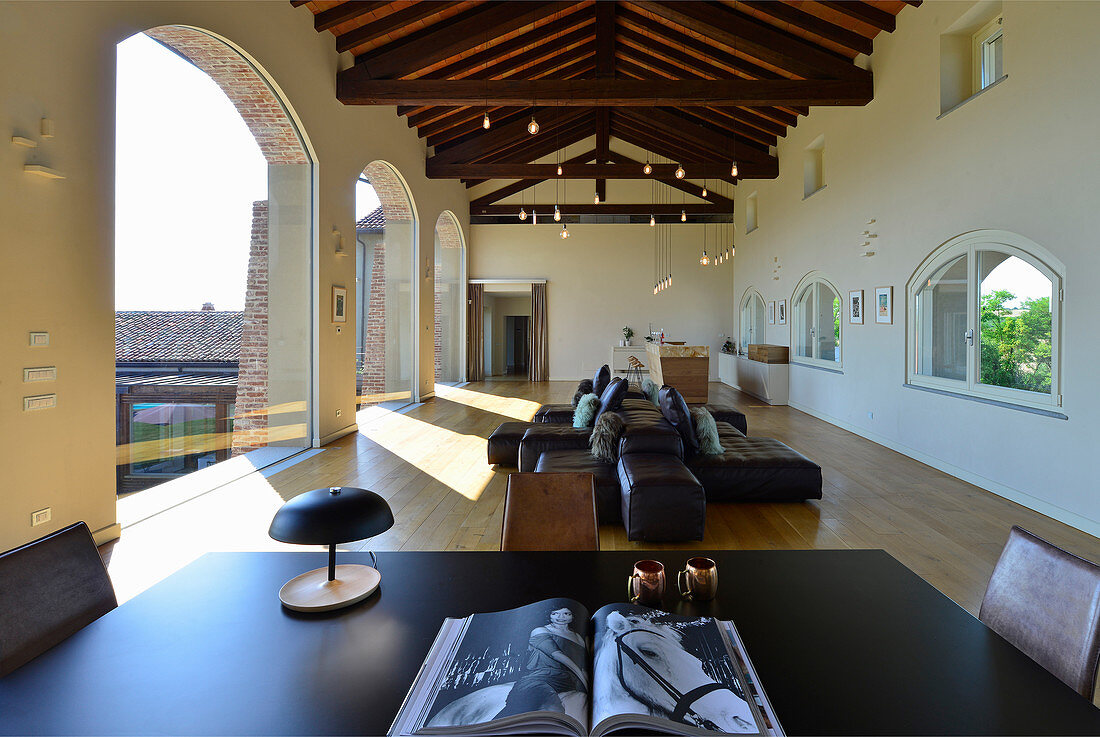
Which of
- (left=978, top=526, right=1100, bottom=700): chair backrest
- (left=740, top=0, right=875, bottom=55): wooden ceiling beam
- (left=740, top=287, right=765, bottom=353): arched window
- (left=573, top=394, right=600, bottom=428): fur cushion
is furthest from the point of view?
(left=740, top=287, right=765, bottom=353): arched window

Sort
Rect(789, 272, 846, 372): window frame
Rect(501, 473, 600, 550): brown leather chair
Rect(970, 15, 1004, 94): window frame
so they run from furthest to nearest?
1. Rect(789, 272, 846, 372): window frame
2. Rect(970, 15, 1004, 94): window frame
3. Rect(501, 473, 600, 550): brown leather chair

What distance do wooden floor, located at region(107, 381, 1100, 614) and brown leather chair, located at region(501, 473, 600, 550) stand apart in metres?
1.65

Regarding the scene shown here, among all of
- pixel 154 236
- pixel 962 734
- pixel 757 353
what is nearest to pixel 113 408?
pixel 154 236

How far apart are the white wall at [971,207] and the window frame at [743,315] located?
8.86 ft

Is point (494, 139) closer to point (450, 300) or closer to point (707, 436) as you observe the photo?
point (450, 300)

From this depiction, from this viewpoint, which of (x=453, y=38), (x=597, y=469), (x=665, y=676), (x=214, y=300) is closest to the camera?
(x=665, y=676)

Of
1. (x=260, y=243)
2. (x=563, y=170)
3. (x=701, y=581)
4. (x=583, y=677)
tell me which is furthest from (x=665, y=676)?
(x=563, y=170)

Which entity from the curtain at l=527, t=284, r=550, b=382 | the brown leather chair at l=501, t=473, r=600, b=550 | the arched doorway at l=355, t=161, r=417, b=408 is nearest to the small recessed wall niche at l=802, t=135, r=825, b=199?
the arched doorway at l=355, t=161, r=417, b=408

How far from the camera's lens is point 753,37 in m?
6.86

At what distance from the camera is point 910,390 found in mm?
6121

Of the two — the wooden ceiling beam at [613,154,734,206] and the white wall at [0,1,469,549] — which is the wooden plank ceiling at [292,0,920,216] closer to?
the white wall at [0,1,469,549]

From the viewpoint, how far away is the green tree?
4.36m

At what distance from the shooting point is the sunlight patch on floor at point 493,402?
8945 mm

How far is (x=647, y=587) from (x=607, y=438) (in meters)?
3.15
